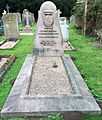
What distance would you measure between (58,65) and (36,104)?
342 centimetres

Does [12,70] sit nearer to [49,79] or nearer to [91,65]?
[49,79]

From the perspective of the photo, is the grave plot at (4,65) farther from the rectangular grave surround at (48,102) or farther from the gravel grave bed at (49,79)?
the rectangular grave surround at (48,102)

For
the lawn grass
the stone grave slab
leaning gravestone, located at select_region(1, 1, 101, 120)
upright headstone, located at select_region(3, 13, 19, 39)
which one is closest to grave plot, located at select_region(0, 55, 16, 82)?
the lawn grass

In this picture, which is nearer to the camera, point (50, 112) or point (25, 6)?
point (50, 112)

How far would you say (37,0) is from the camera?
125ft

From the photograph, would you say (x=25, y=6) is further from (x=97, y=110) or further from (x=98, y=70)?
(x=97, y=110)

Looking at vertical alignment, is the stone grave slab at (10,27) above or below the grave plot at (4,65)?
above

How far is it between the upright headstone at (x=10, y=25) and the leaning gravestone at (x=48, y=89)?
5.87m

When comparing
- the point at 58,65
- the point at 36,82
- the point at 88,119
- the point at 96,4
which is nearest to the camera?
the point at 88,119

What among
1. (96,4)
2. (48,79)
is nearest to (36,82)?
(48,79)

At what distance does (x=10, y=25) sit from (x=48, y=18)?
6.29m

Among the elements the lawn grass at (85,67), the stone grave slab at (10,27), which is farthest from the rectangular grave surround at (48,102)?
the stone grave slab at (10,27)

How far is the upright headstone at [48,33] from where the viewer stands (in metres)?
9.81

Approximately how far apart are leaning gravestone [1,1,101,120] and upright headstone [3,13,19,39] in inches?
231
